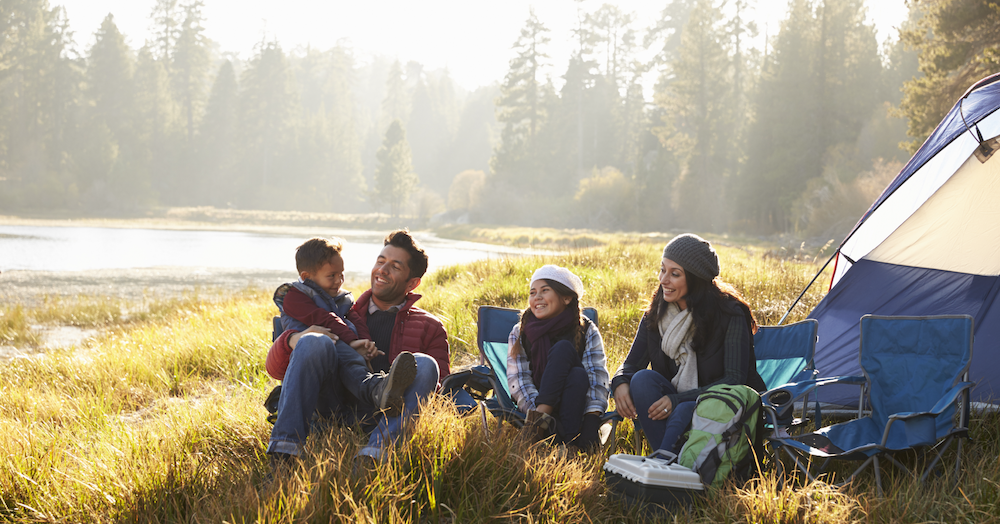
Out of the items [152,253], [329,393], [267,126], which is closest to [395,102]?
[267,126]

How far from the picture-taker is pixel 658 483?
2246 millimetres

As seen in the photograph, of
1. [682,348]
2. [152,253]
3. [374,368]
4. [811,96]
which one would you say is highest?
[811,96]

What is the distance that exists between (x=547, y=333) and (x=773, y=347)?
50.7 inches

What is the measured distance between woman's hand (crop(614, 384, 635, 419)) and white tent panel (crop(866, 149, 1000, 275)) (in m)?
2.67

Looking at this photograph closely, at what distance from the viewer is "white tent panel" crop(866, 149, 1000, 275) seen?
386 centimetres

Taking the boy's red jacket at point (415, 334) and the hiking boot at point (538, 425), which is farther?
the boy's red jacket at point (415, 334)

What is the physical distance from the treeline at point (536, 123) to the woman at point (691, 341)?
27.1 ft

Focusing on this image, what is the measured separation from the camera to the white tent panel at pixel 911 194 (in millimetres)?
3799

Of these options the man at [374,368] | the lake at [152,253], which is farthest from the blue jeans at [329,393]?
the lake at [152,253]

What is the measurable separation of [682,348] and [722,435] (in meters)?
0.58

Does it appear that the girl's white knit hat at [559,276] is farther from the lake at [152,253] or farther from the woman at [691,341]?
the lake at [152,253]

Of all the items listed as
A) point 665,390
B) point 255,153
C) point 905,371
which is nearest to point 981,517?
point 905,371

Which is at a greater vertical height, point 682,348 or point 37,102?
point 37,102

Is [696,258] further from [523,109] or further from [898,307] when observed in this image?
[523,109]
